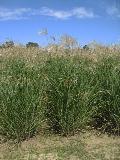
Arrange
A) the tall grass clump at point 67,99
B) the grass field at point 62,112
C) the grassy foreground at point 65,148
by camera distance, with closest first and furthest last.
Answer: the grassy foreground at point 65,148
the grass field at point 62,112
the tall grass clump at point 67,99

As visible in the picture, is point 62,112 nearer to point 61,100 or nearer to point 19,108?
point 61,100

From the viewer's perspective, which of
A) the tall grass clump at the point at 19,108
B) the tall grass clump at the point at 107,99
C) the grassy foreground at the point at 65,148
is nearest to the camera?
the grassy foreground at the point at 65,148

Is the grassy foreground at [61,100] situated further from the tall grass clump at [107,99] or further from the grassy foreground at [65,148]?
the grassy foreground at [65,148]

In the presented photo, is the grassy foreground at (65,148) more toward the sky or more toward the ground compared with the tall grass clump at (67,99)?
more toward the ground

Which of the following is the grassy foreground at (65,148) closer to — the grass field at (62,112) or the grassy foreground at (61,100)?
the grass field at (62,112)

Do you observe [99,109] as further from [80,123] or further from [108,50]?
[108,50]

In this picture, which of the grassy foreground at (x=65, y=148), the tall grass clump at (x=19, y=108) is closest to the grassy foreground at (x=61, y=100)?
the tall grass clump at (x=19, y=108)

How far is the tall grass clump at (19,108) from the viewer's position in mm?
7773

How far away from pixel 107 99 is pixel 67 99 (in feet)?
2.73

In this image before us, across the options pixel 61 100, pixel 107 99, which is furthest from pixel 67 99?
pixel 107 99

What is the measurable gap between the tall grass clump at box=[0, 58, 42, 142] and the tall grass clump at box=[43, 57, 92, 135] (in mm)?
300

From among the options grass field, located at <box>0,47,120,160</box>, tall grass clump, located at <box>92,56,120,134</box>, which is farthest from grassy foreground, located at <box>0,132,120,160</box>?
tall grass clump, located at <box>92,56,120,134</box>

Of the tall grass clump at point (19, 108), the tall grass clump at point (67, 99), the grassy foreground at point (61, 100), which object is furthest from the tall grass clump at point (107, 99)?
the tall grass clump at point (19, 108)

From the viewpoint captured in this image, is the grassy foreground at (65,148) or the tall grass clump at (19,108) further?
the tall grass clump at (19,108)
